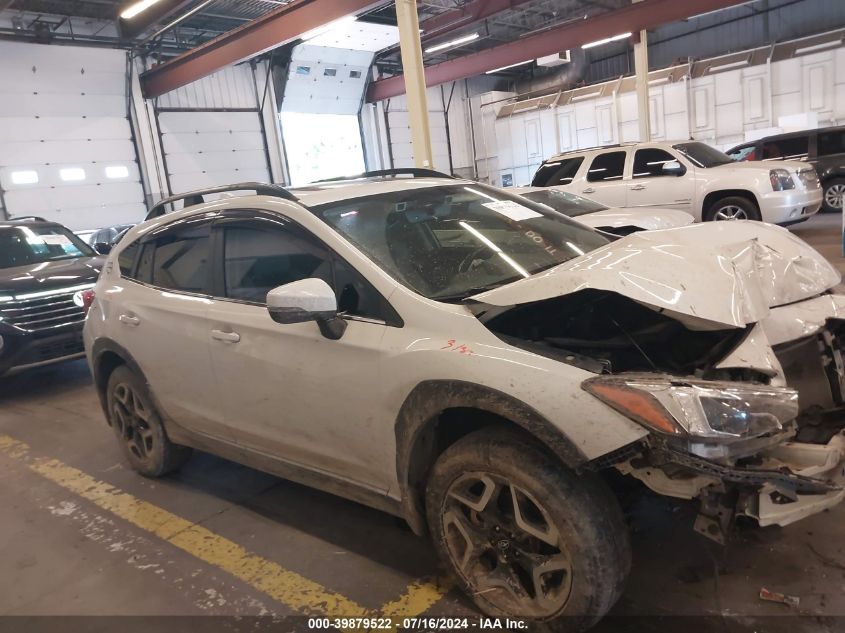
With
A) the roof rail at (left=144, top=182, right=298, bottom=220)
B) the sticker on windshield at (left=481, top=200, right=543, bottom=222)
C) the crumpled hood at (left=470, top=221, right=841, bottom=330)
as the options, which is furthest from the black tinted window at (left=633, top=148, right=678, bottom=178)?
the roof rail at (left=144, top=182, right=298, bottom=220)

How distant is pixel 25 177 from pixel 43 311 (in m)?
8.71

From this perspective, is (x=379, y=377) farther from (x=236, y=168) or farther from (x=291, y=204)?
(x=236, y=168)

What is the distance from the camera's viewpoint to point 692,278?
221cm

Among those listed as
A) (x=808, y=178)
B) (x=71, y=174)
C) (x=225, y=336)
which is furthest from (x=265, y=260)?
(x=71, y=174)

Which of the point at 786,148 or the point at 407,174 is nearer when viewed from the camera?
the point at 407,174

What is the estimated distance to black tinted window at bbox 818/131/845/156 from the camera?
1213 centimetres

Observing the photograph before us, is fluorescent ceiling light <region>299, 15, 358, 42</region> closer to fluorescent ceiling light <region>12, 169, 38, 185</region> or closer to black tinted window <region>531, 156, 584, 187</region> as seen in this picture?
black tinted window <region>531, 156, 584, 187</region>

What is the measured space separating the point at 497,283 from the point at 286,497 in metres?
1.84

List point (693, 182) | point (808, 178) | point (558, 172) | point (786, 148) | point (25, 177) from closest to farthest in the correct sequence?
1. point (693, 182)
2. point (808, 178)
3. point (558, 172)
4. point (786, 148)
5. point (25, 177)

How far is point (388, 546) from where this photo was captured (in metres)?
2.91

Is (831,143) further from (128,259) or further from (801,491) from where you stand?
(128,259)

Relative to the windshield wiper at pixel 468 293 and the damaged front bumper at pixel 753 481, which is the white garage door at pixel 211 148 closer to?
the windshield wiper at pixel 468 293

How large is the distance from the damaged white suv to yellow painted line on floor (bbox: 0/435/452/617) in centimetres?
29

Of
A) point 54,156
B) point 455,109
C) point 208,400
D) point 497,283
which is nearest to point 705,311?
point 497,283
